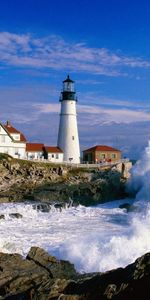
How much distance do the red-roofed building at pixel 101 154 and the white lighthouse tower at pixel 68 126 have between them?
10.8 feet

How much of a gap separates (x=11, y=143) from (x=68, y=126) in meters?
5.29

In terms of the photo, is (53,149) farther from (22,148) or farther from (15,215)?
(15,215)

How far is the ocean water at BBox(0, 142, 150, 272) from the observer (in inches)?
526

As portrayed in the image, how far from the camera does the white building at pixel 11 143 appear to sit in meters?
40.0

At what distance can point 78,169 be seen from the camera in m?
37.2

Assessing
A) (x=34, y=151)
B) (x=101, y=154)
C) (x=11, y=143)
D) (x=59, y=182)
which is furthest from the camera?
(x=101, y=154)

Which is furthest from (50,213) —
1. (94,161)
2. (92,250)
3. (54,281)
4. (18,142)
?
(94,161)

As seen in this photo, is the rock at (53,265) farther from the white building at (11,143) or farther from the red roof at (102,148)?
the red roof at (102,148)

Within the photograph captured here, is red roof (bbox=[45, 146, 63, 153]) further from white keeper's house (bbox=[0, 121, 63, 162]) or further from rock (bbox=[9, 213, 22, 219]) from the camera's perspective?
rock (bbox=[9, 213, 22, 219])

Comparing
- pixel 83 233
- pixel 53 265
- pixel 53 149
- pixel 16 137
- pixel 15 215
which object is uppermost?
pixel 16 137

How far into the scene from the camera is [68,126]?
139 ft

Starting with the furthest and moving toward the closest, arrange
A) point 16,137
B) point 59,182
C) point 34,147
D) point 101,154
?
point 101,154 → point 34,147 → point 16,137 → point 59,182

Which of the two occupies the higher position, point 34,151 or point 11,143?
point 11,143

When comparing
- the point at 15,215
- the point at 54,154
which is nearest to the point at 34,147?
the point at 54,154
